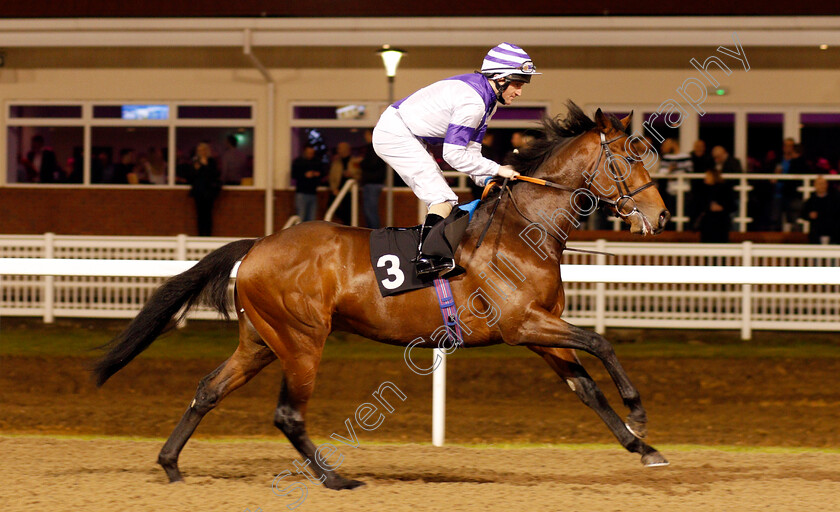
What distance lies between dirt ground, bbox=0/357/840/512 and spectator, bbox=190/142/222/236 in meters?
4.32

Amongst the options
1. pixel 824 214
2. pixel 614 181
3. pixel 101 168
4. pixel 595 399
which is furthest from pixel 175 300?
pixel 101 168

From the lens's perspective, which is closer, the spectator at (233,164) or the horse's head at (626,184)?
the horse's head at (626,184)

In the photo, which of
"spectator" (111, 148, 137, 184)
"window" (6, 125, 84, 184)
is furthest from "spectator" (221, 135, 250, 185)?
"window" (6, 125, 84, 184)

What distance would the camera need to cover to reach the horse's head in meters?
4.33

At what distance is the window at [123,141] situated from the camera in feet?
42.1

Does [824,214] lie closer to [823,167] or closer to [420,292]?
[823,167]

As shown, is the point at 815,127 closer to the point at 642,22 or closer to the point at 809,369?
the point at 642,22

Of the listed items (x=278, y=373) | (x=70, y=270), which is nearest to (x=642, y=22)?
(x=278, y=373)

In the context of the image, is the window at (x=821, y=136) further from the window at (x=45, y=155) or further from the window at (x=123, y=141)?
the window at (x=45, y=155)

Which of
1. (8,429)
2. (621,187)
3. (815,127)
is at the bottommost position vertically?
(8,429)

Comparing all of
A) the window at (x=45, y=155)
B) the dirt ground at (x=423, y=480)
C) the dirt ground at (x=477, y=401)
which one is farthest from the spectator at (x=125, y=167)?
the dirt ground at (x=423, y=480)

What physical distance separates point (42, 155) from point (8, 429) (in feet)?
26.1

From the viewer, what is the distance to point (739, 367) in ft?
26.1

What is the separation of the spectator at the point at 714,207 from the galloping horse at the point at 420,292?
6.09 metres
